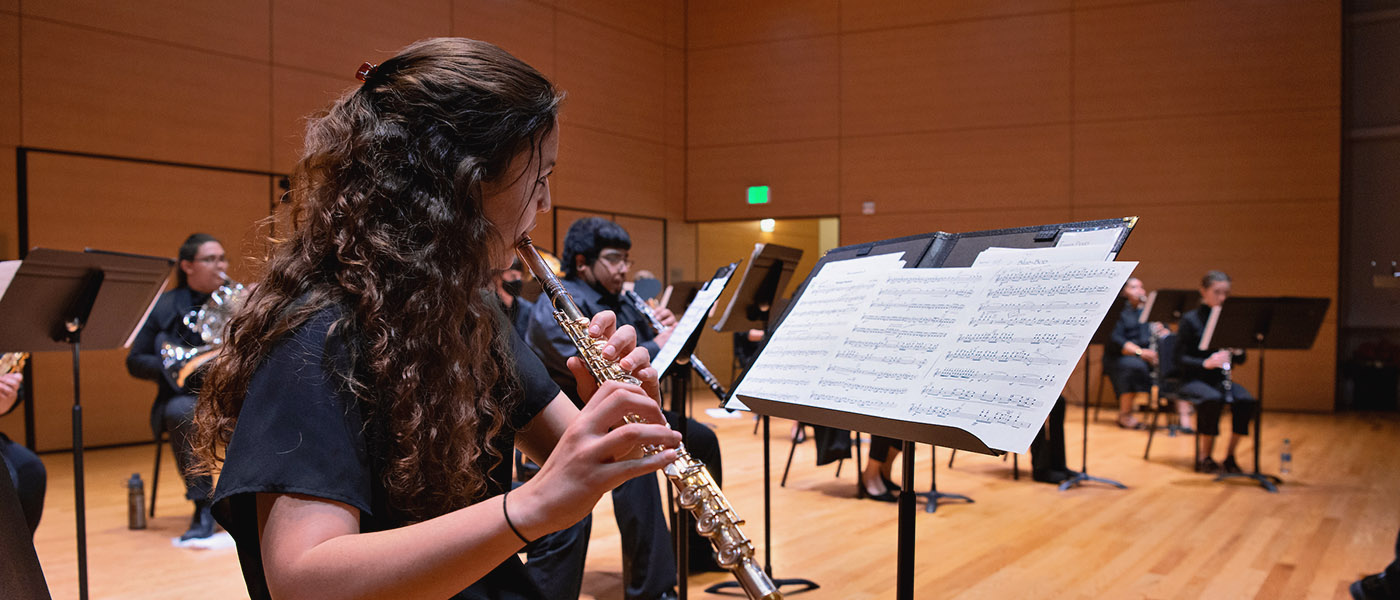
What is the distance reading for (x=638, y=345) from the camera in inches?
139

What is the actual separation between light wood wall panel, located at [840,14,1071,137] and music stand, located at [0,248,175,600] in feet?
24.4

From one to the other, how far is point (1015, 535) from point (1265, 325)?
2.24 meters

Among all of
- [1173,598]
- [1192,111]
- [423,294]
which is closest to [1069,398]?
[1192,111]

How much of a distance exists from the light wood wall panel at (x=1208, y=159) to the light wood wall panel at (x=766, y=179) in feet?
8.11

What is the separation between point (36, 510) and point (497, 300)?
2.78m

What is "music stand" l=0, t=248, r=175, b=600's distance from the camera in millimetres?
2768

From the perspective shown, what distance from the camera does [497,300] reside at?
1332 millimetres

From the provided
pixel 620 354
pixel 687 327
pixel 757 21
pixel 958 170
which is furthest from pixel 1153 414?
pixel 620 354

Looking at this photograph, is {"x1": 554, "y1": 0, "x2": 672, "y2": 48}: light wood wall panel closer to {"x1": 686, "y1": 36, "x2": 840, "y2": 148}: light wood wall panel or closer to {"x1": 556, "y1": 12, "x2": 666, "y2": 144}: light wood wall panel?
{"x1": 556, "y1": 12, "x2": 666, "y2": 144}: light wood wall panel

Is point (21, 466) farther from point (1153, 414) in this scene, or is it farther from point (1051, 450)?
point (1153, 414)

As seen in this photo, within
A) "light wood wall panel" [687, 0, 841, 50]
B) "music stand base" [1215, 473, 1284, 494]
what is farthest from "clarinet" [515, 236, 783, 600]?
"light wood wall panel" [687, 0, 841, 50]

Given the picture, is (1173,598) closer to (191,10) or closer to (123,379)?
(123,379)

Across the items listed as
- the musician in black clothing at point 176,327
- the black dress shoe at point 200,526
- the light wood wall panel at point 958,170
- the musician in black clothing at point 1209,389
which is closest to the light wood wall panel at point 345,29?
the musician in black clothing at point 176,327

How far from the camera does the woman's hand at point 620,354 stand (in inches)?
51.9
